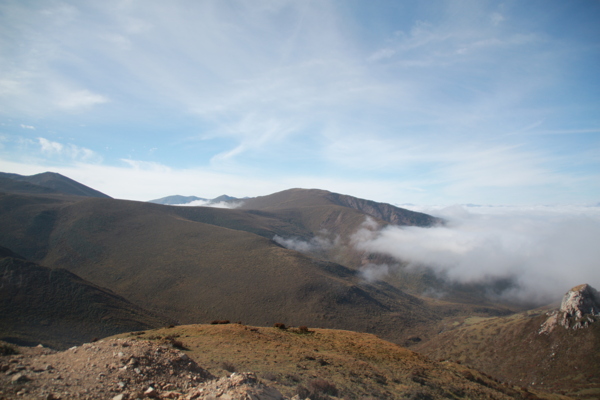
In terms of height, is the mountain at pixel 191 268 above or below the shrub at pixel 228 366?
below

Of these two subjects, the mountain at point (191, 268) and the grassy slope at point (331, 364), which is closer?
the grassy slope at point (331, 364)

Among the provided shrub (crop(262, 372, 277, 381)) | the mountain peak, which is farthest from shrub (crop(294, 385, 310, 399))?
the mountain peak

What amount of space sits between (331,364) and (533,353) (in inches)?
2337

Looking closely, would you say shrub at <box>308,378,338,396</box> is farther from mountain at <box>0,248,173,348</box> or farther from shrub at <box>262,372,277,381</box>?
mountain at <box>0,248,173,348</box>

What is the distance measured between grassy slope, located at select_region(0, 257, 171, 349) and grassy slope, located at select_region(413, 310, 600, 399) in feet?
213

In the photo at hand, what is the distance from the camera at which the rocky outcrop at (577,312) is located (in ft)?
193

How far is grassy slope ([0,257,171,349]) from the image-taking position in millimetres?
41719

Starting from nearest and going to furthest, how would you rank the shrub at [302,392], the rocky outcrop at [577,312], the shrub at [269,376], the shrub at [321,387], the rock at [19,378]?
the rock at [19,378] < the shrub at [302,392] < the shrub at [321,387] < the shrub at [269,376] < the rocky outcrop at [577,312]

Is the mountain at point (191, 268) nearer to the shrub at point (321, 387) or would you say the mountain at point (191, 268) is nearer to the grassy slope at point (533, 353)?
the grassy slope at point (533, 353)

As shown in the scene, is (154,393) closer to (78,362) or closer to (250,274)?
(78,362)

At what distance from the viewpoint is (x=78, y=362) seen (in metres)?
13.2

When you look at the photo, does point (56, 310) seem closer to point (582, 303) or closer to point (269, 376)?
point (269, 376)

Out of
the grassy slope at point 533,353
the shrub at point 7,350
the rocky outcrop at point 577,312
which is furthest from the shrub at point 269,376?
the rocky outcrop at point 577,312

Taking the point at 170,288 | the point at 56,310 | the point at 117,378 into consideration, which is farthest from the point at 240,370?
the point at 170,288
